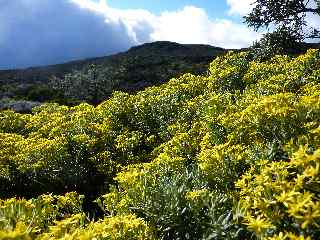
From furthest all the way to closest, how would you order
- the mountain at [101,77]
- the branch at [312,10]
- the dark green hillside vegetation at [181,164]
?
1. the mountain at [101,77]
2. the branch at [312,10]
3. the dark green hillside vegetation at [181,164]

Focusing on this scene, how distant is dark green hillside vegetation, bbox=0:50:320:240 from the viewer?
506 centimetres

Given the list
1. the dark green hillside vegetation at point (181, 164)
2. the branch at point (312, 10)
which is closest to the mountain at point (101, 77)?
the branch at point (312, 10)

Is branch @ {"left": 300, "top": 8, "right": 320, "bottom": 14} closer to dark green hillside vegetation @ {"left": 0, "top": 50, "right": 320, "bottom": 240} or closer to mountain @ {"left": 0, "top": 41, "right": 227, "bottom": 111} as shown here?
dark green hillside vegetation @ {"left": 0, "top": 50, "right": 320, "bottom": 240}

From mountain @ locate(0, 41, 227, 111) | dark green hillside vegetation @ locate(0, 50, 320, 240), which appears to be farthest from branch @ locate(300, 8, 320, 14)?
mountain @ locate(0, 41, 227, 111)

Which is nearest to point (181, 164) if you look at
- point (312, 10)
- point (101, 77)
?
point (312, 10)

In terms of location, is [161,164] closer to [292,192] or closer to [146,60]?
[292,192]

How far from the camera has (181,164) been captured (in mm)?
8180

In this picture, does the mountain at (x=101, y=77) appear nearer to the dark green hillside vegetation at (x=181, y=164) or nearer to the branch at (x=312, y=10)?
the branch at (x=312, y=10)

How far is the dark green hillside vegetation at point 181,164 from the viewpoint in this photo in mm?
5059

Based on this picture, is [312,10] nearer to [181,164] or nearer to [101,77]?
[181,164]

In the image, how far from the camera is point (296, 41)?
2311 centimetres

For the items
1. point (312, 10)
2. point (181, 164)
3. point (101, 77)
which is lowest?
point (181, 164)

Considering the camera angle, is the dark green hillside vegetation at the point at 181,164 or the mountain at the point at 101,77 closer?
the dark green hillside vegetation at the point at 181,164

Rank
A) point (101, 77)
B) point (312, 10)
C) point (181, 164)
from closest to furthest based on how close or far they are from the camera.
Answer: point (181, 164)
point (312, 10)
point (101, 77)
